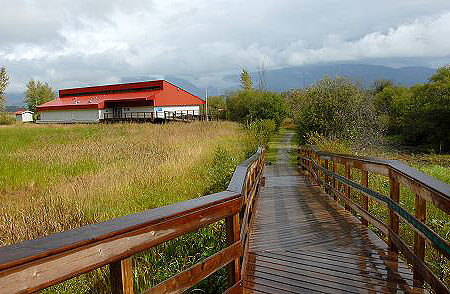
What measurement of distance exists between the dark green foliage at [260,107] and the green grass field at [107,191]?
26363 mm

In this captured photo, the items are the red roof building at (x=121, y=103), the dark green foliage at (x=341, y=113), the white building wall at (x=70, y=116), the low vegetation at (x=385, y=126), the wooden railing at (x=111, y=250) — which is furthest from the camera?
the white building wall at (x=70, y=116)

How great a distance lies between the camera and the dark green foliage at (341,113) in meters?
20.6

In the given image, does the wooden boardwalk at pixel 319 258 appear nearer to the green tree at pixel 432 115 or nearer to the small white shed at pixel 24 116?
the green tree at pixel 432 115

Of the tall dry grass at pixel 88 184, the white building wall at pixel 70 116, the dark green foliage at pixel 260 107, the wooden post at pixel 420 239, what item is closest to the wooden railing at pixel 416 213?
the wooden post at pixel 420 239

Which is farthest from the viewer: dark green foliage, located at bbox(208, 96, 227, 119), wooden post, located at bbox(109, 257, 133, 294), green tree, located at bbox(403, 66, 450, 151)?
dark green foliage, located at bbox(208, 96, 227, 119)

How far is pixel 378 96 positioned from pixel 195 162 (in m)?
50.2

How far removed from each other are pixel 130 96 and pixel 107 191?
4648cm

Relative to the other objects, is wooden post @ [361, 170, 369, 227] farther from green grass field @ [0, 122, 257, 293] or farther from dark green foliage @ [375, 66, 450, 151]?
dark green foliage @ [375, 66, 450, 151]

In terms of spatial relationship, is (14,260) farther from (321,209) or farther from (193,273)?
(321,209)

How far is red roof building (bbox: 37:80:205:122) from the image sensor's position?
48812 millimetres

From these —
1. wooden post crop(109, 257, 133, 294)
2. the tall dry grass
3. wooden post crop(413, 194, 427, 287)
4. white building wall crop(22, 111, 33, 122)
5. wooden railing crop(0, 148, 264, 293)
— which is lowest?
the tall dry grass

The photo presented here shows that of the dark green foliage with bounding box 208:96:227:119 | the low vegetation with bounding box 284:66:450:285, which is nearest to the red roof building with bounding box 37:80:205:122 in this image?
the dark green foliage with bounding box 208:96:227:119

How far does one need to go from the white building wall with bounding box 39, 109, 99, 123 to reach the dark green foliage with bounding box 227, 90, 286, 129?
18531mm

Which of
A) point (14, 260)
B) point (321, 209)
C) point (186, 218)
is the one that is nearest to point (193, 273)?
point (186, 218)
